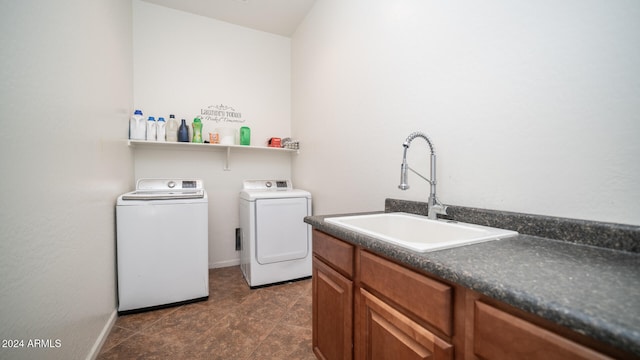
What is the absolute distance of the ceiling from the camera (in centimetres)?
260

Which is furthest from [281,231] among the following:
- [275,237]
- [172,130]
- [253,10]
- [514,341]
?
[253,10]

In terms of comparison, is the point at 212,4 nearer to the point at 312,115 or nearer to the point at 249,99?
the point at 249,99

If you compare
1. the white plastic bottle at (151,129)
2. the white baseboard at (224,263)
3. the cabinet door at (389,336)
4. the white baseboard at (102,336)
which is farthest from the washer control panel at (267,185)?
the cabinet door at (389,336)

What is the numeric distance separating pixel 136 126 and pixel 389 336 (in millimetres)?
2734

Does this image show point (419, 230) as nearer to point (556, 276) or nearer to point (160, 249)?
point (556, 276)

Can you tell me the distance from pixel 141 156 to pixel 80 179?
1.46 m

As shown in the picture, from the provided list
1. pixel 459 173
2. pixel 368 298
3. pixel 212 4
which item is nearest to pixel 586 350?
pixel 368 298

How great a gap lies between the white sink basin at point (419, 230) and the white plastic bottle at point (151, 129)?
7.15 feet

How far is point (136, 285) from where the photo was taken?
1.98 m

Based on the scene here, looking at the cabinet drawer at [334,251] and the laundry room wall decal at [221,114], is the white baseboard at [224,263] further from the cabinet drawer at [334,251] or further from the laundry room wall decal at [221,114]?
the cabinet drawer at [334,251]

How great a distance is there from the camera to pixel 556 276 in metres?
0.57

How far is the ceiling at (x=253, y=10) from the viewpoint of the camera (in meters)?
2.60

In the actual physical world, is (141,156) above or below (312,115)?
below

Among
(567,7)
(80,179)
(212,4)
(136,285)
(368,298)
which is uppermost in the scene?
(212,4)
